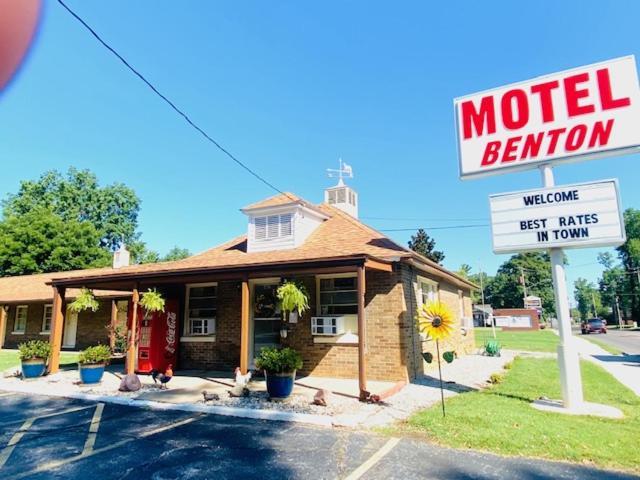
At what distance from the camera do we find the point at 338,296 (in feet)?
38.1

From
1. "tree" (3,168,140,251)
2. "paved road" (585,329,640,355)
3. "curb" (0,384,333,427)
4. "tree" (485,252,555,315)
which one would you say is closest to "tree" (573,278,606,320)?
"tree" (485,252,555,315)

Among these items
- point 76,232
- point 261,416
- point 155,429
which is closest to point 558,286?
point 261,416

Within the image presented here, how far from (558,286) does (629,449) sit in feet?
12.0

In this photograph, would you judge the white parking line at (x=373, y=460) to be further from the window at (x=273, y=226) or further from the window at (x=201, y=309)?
the window at (x=201, y=309)

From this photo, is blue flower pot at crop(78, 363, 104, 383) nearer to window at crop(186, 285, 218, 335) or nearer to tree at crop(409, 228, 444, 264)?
window at crop(186, 285, 218, 335)

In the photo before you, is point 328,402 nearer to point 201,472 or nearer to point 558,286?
point 201,472

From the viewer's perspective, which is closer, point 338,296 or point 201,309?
point 338,296

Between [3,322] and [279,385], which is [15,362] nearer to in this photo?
[3,322]

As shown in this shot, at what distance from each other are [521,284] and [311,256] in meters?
80.5

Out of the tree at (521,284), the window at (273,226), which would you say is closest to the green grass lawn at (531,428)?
the window at (273,226)

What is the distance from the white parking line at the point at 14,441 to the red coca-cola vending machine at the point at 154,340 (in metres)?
4.78

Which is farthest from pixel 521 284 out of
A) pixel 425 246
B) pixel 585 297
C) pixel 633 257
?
pixel 585 297

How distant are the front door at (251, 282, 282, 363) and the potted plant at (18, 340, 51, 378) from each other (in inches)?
232

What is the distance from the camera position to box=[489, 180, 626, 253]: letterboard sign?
322 inches
